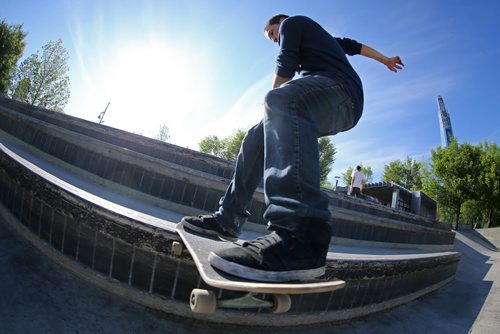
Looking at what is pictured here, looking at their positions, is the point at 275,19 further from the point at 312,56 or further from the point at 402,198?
the point at 402,198

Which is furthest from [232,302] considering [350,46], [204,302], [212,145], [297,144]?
[212,145]

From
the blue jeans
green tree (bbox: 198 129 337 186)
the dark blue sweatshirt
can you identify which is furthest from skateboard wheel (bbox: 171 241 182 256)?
green tree (bbox: 198 129 337 186)

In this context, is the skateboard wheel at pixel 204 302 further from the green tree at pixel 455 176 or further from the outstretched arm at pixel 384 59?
the green tree at pixel 455 176

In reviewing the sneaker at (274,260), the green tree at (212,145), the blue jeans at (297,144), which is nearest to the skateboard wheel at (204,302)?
the sneaker at (274,260)

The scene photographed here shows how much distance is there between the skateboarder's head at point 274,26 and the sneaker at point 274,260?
165cm

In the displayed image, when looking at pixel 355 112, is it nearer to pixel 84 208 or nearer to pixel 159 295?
pixel 159 295

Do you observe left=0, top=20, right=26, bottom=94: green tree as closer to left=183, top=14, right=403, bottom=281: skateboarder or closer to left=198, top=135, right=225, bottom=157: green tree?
left=198, top=135, right=225, bottom=157: green tree

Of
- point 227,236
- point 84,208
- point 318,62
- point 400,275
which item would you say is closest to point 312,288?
point 227,236

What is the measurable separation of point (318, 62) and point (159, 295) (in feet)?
6.26

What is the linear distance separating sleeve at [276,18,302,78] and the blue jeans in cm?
21

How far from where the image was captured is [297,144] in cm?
139

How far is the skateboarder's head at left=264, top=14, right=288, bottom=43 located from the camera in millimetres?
2098

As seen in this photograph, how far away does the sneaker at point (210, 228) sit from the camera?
1808 mm

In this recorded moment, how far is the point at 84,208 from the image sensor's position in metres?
1.96
